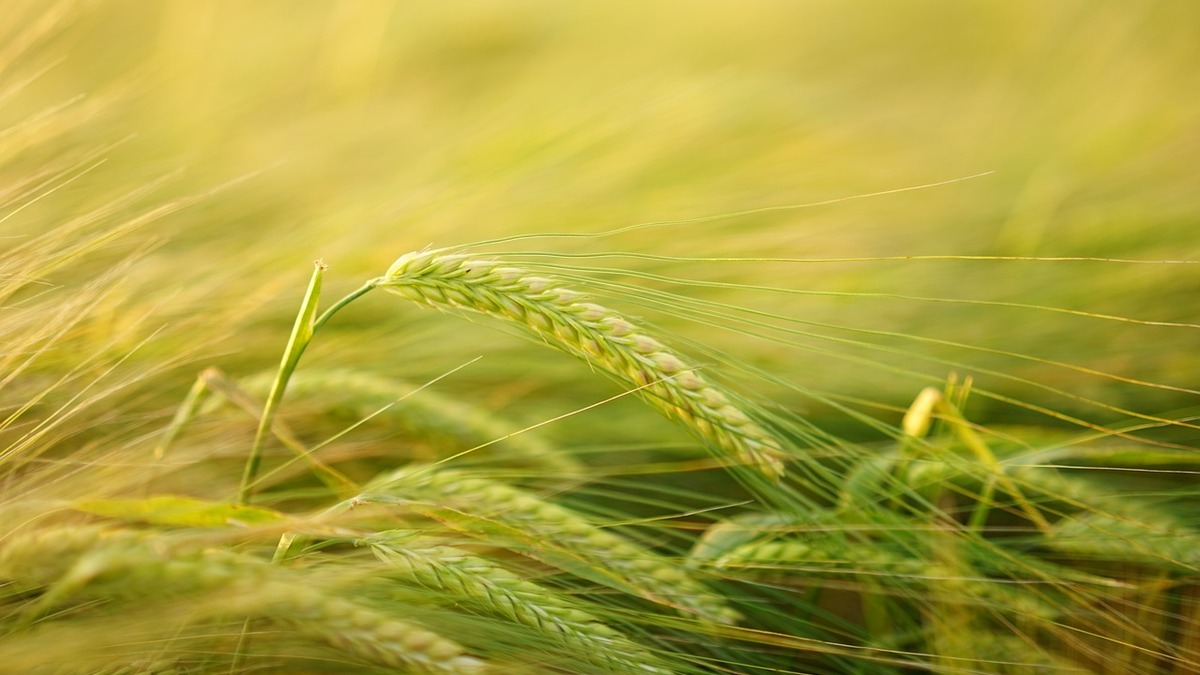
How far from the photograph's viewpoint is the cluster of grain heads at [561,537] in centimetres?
51

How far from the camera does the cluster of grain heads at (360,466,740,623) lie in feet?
1.66

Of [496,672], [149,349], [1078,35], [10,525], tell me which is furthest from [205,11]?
[1078,35]

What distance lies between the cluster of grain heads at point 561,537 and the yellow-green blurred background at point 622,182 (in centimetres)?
17

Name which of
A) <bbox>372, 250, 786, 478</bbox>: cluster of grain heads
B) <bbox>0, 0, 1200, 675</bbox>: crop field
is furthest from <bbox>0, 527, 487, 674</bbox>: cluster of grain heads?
<bbox>372, 250, 786, 478</bbox>: cluster of grain heads

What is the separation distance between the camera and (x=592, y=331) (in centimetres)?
50

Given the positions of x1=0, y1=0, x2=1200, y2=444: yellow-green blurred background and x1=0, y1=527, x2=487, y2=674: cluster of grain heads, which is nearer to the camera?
x1=0, y1=527, x2=487, y2=674: cluster of grain heads

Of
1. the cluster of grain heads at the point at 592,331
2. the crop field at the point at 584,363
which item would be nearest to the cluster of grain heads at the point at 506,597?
the crop field at the point at 584,363

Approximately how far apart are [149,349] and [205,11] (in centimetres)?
121

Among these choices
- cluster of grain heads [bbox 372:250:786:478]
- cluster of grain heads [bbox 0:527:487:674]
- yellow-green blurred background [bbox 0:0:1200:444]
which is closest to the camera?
cluster of grain heads [bbox 0:527:487:674]

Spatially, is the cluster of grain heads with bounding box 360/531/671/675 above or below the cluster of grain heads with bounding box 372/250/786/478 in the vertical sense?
below

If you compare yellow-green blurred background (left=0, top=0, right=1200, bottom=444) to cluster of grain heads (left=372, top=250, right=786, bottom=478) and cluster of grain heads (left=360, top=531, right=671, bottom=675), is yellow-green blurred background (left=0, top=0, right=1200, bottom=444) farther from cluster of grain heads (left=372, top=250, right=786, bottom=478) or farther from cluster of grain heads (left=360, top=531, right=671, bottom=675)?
cluster of grain heads (left=360, top=531, right=671, bottom=675)

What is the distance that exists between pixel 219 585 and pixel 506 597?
156 millimetres

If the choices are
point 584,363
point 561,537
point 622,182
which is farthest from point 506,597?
point 622,182

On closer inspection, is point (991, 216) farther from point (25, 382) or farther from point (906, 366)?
point (25, 382)
